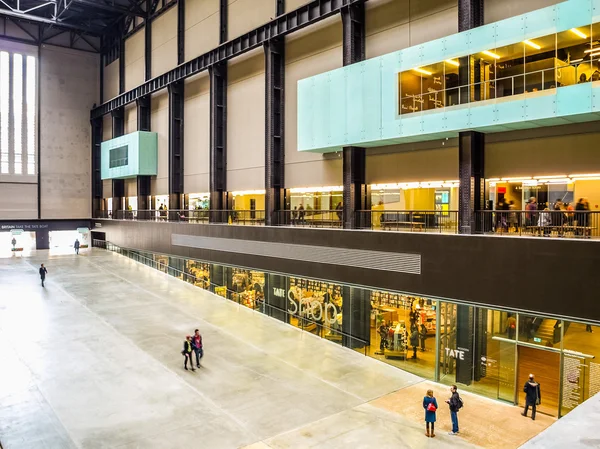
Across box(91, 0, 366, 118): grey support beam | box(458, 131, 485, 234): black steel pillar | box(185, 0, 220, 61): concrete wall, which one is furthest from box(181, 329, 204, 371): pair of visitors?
box(185, 0, 220, 61): concrete wall

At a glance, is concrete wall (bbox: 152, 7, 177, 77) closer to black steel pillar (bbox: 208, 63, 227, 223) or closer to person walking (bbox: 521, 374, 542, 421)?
black steel pillar (bbox: 208, 63, 227, 223)

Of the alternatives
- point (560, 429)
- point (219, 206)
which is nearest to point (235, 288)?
point (219, 206)

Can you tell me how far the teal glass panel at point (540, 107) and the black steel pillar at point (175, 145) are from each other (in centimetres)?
3266

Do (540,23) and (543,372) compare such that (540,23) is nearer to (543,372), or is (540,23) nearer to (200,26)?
(543,372)

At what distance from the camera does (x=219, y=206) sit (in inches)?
1449

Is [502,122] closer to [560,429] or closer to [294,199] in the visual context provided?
[560,429]

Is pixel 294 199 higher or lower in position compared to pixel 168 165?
lower

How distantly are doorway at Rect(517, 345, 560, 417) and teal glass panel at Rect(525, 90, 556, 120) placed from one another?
838 centimetres

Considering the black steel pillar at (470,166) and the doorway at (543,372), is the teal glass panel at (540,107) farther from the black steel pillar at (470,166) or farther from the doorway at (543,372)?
the doorway at (543,372)

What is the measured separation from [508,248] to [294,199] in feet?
52.1

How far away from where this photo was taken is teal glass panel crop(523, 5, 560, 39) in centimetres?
1569

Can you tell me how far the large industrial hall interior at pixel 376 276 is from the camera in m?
15.0

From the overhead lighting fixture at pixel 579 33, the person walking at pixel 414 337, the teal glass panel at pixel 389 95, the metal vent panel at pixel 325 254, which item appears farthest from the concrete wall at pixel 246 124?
the overhead lighting fixture at pixel 579 33

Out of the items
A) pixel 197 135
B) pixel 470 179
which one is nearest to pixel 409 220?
pixel 470 179
